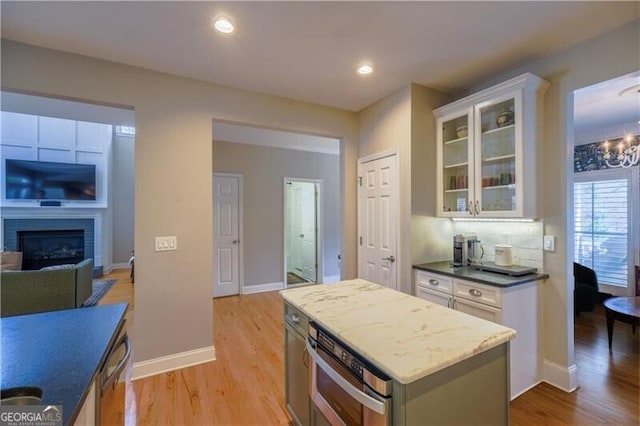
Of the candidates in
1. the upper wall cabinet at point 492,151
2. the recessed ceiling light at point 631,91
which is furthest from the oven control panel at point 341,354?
the recessed ceiling light at point 631,91

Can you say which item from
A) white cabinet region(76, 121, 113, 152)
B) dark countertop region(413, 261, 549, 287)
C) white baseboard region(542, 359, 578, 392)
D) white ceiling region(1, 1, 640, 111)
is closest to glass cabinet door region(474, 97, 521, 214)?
white ceiling region(1, 1, 640, 111)

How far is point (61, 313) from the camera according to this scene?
1.55 metres

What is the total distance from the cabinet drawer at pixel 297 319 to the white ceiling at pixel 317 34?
6.17 feet

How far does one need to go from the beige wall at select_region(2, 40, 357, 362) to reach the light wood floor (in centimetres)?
33

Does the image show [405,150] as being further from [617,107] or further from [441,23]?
[617,107]

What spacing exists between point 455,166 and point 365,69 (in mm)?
1326

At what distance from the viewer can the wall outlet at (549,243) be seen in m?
2.34

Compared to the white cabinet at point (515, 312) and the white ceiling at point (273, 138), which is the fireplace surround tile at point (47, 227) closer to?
the white ceiling at point (273, 138)

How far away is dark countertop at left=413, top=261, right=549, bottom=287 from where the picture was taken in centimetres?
216

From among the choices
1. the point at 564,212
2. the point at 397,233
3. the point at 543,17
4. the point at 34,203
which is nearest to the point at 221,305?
the point at 397,233

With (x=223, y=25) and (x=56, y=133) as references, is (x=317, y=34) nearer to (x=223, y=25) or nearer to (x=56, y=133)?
(x=223, y=25)

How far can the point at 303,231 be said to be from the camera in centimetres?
647

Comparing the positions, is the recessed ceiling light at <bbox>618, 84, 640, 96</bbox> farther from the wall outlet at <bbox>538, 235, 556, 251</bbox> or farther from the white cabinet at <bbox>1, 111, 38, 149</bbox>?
the white cabinet at <bbox>1, 111, 38, 149</bbox>

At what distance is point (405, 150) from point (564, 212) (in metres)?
1.41
